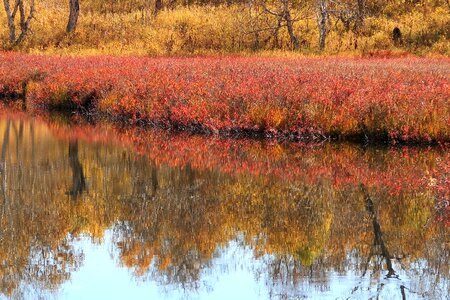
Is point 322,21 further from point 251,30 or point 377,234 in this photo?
point 377,234

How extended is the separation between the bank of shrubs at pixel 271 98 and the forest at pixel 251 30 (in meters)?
13.4

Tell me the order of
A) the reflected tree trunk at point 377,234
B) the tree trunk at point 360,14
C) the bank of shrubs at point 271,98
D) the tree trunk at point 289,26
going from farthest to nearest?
the tree trunk at point 360,14, the tree trunk at point 289,26, the bank of shrubs at point 271,98, the reflected tree trunk at point 377,234

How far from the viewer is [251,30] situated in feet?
126

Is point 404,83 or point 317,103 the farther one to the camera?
point 404,83

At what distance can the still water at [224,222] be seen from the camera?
7.74 meters

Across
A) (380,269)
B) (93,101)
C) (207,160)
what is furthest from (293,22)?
(380,269)

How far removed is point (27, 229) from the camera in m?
9.66

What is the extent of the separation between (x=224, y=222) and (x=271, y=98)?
25.0ft

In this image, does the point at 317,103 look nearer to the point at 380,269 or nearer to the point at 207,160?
the point at 207,160

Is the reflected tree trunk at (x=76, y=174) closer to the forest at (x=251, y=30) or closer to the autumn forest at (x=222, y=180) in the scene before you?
the autumn forest at (x=222, y=180)

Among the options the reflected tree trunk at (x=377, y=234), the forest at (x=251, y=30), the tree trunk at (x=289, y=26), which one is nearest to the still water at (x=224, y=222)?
the reflected tree trunk at (x=377, y=234)

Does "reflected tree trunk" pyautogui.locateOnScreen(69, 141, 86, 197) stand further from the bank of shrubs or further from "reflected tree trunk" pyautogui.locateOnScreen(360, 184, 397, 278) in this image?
"reflected tree trunk" pyautogui.locateOnScreen(360, 184, 397, 278)

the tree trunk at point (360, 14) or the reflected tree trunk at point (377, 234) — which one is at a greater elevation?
the tree trunk at point (360, 14)

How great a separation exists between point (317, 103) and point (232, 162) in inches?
133
